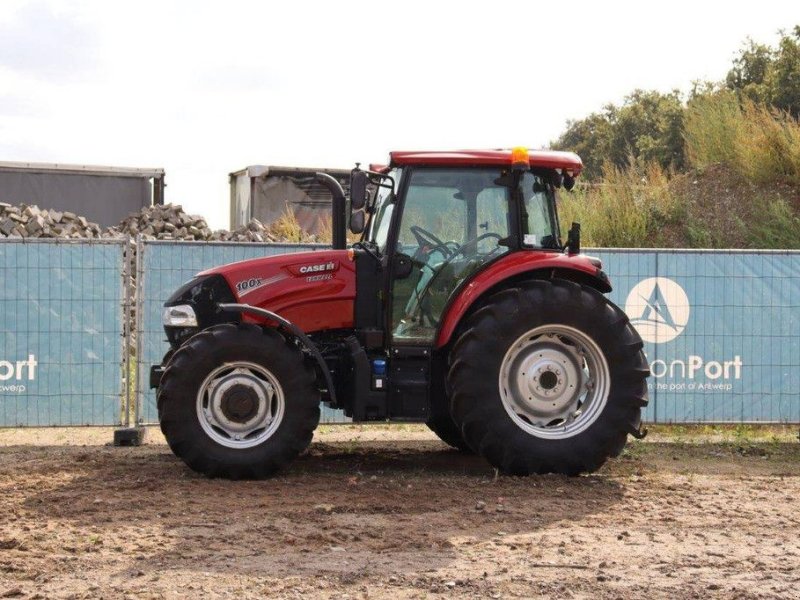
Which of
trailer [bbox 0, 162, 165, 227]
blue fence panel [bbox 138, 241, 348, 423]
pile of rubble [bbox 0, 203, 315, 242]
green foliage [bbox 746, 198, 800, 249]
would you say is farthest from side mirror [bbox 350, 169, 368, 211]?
trailer [bbox 0, 162, 165, 227]

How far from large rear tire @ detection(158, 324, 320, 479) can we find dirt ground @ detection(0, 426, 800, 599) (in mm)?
205

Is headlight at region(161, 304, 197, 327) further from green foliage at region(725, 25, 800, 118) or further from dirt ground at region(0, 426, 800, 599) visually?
green foliage at region(725, 25, 800, 118)

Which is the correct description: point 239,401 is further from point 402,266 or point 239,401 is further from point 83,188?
point 83,188

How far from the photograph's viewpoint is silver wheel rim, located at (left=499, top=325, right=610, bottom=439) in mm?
8828

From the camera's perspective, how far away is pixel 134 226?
23.1 meters

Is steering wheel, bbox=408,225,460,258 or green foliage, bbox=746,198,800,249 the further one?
green foliage, bbox=746,198,800,249

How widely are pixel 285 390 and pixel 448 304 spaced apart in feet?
4.55

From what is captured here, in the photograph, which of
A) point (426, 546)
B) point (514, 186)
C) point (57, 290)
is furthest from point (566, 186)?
point (57, 290)

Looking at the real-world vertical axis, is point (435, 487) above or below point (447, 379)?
below

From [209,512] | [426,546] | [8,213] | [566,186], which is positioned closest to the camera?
[426,546]

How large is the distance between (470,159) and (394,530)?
10.3ft

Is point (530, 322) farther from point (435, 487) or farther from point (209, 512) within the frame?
point (209, 512)

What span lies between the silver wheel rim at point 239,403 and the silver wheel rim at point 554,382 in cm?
175

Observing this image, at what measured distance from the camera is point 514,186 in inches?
353
